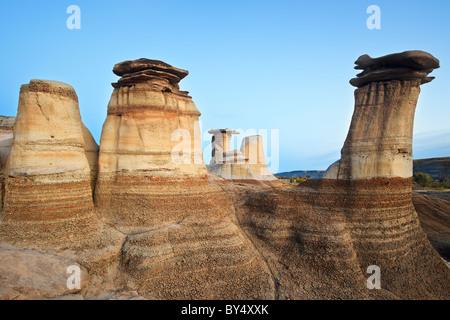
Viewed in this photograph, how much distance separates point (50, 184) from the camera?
802cm

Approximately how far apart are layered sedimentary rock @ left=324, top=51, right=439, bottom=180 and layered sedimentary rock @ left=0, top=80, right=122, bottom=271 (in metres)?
8.46

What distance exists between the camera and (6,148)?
31.6 ft

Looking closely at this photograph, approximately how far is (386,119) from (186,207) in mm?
7481

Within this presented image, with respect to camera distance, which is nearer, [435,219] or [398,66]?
[398,66]

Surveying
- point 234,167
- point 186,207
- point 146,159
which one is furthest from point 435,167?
point 146,159

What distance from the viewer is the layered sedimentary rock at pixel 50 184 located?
755 centimetres

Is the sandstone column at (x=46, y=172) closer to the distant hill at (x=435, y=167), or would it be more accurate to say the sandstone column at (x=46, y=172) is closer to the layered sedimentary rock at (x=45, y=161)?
the layered sedimentary rock at (x=45, y=161)

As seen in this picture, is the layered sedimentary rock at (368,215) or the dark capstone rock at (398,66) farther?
the dark capstone rock at (398,66)

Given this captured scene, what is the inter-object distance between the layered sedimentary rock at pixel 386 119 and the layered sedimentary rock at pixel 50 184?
333 inches

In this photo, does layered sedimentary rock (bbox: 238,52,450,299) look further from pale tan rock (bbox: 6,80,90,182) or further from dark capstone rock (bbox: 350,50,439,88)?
pale tan rock (bbox: 6,80,90,182)

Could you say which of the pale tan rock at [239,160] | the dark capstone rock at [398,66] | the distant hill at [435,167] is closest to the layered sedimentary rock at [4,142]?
the dark capstone rock at [398,66]

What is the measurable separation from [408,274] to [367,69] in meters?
7.01

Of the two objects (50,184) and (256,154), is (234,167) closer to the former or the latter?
(256,154)

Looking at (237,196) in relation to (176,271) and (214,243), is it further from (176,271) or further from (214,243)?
(176,271)
